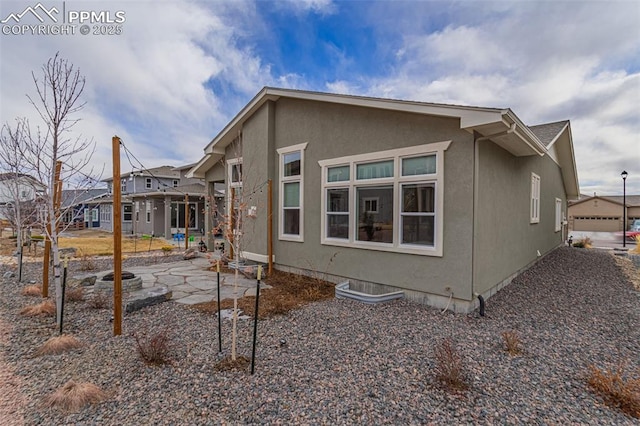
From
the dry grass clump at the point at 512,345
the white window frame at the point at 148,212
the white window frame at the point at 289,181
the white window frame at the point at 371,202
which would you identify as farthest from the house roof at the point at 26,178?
the white window frame at the point at 148,212

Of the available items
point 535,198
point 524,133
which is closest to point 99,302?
point 524,133

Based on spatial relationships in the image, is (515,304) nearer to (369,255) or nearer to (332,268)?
(369,255)

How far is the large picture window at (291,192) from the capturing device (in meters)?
7.91

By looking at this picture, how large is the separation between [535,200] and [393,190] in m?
6.65

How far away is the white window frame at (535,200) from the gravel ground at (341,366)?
3.87m

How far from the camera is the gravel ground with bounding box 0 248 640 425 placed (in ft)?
8.50

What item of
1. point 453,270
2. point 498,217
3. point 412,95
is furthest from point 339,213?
A: point 412,95

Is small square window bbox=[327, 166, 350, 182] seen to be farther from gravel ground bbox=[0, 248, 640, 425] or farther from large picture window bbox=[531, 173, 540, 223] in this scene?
large picture window bbox=[531, 173, 540, 223]

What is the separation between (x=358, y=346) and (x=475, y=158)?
361 cm

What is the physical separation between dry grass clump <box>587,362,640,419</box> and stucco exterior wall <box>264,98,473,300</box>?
215 centimetres

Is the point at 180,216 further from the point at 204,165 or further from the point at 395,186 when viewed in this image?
the point at 395,186

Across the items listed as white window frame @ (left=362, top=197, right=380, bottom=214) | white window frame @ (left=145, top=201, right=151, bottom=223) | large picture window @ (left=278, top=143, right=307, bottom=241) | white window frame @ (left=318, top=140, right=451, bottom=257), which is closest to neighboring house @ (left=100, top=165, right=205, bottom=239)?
white window frame @ (left=145, top=201, right=151, bottom=223)

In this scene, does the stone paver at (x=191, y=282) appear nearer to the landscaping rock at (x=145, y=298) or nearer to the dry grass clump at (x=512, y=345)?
the landscaping rock at (x=145, y=298)

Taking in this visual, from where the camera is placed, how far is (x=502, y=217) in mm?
6570
